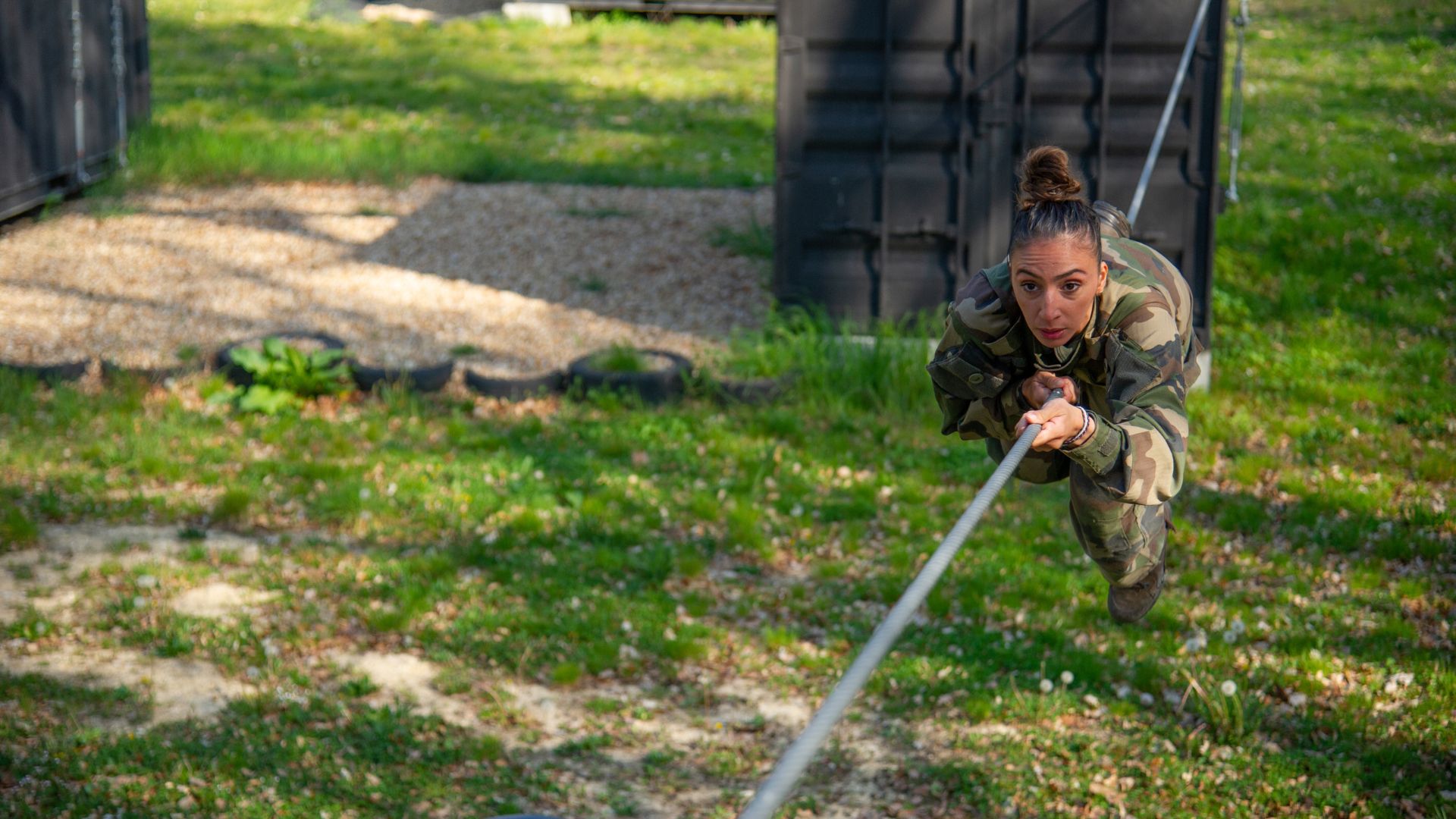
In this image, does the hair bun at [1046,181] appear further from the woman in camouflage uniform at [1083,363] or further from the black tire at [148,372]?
the black tire at [148,372]

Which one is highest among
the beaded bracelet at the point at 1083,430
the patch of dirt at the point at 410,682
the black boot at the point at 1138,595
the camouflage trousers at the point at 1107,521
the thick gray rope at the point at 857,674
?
the beaded bracelet at the point at 1083,430

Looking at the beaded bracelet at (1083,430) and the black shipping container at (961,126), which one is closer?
the beaded bracelet at (1083,430)

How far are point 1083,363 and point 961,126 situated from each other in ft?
14.9

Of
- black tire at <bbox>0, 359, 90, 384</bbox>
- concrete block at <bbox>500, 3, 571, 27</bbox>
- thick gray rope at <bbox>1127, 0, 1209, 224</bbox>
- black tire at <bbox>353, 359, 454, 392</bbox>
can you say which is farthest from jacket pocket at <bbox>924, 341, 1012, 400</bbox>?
concrete block at <bbox>500, 3, 571, 27</bbox>

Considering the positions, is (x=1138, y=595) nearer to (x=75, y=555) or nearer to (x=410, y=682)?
(x=410, y=682)

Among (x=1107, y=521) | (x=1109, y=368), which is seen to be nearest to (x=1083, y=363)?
(x=1109, y=368)

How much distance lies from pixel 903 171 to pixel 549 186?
4.29m

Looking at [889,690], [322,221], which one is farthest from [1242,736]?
[322,221]

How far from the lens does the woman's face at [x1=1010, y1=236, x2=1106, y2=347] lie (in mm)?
2900

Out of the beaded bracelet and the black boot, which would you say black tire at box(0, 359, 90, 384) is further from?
the beaded bracelet

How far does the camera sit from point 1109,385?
10.4 ft

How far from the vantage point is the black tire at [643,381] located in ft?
24.1

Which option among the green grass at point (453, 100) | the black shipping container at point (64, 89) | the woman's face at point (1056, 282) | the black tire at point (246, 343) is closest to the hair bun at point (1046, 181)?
the woman's face at point (1056, 282)

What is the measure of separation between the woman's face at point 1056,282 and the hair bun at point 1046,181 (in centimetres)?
15
